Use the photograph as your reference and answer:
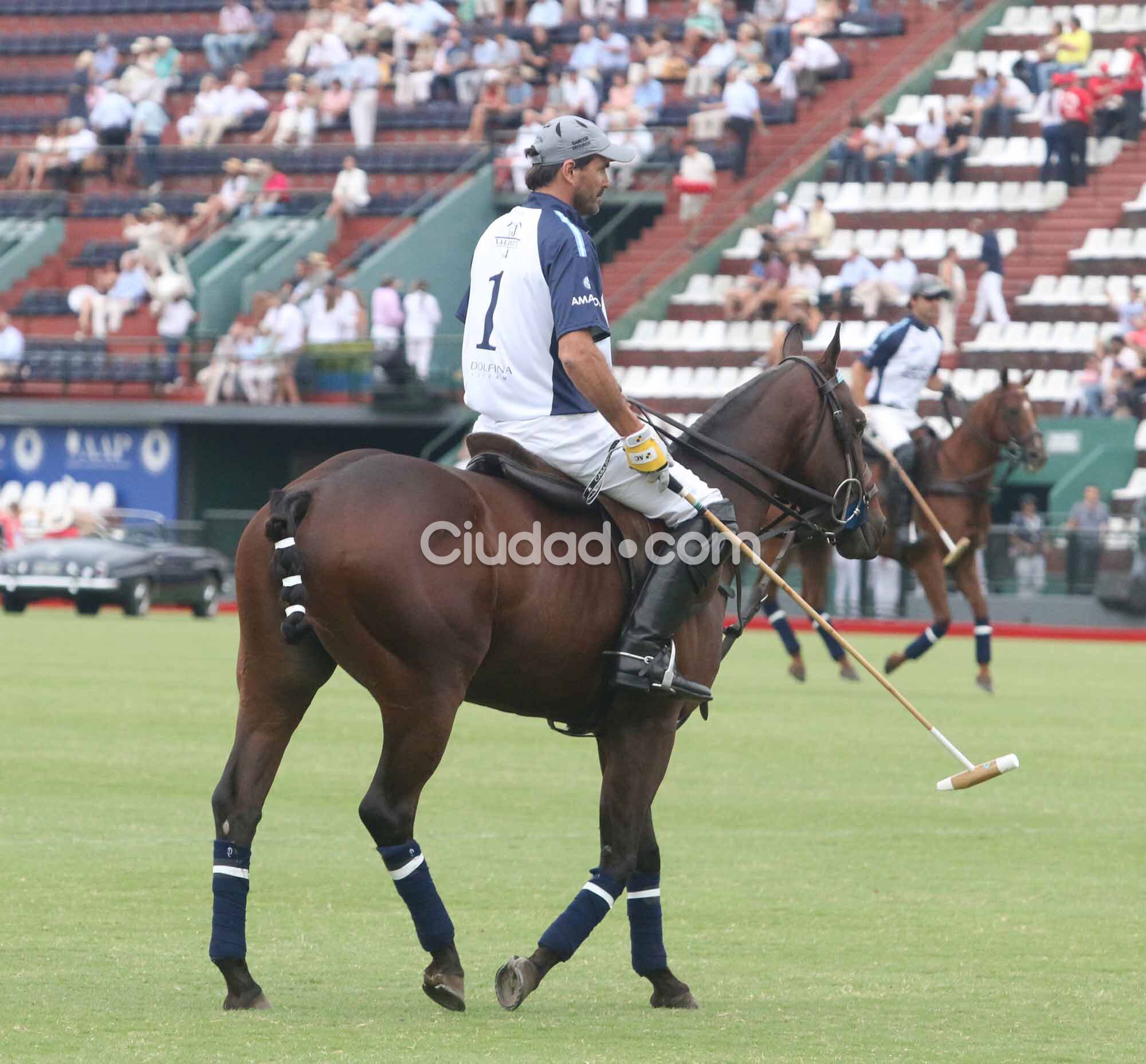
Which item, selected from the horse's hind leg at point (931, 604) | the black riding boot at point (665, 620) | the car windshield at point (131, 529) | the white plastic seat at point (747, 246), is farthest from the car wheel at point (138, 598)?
the black riding boot at point (665, 620)

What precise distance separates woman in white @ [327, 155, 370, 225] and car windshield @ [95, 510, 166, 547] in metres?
7.07

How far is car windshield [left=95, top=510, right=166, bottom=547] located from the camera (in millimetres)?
28906

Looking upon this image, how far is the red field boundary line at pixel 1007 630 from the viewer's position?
2664 centimetres

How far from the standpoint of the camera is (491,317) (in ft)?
24.1

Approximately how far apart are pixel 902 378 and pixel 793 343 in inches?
396

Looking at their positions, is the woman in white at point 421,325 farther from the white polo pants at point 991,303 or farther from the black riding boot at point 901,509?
the black riding boot at point 901,509

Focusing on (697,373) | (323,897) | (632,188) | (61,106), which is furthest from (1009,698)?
(61,106)

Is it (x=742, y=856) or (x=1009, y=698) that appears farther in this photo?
(x=1009, y=698)

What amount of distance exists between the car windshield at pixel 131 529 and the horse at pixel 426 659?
21634mm

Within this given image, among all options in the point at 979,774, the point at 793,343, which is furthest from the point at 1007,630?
the point at 979,774

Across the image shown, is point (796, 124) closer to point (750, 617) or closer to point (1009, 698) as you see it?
point (1009, 698)

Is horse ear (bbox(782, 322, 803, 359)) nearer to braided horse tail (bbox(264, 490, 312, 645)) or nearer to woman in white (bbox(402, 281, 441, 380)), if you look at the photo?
braided horse tail (bbox(264, 490, 312, 645))

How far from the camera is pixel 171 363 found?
34.6 m

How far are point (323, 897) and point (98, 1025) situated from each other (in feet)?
8.23
